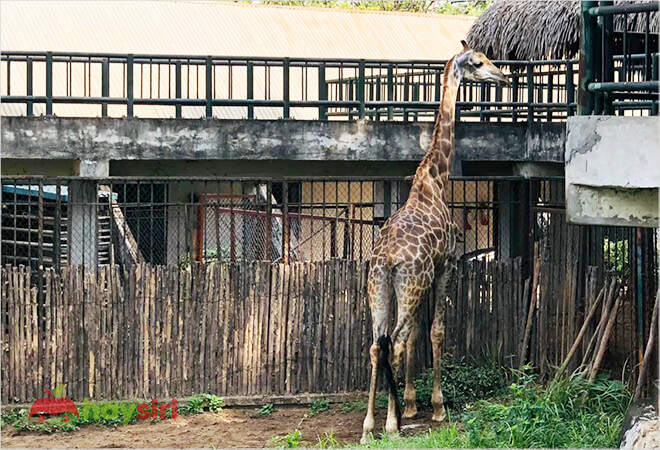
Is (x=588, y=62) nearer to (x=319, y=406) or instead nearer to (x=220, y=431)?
(x=220, y=431)

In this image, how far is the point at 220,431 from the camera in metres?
10.4

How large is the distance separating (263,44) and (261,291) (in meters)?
12.4

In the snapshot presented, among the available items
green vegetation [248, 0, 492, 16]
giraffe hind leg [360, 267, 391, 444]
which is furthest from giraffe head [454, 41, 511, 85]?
green vegetation [248, 0, 492, 16]

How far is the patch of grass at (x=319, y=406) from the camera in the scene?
11.1 m

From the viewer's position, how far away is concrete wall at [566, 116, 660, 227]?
21.3 ft

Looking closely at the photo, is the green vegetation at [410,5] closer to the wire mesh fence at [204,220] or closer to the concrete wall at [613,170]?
the wire mesh fence at [204,220]

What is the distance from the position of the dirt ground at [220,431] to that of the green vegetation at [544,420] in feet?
2.17

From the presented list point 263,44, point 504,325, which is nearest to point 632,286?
point 504,325

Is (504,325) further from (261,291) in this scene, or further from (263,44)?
(263,44)

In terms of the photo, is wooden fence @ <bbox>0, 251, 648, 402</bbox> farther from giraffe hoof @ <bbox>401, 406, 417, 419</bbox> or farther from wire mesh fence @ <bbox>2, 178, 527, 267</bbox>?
giraffe hoof @ <bbox>401, 406, 417, 419</bbox>

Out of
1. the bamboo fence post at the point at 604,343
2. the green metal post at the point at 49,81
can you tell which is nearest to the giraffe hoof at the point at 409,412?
the bamboo fence post at the point at 604,343

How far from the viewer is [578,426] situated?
935cm

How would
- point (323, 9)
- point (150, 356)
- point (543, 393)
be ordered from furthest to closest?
point (323, 9), point (150, 356), point (543, 393)

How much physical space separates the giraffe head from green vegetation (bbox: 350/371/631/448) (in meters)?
3.07
